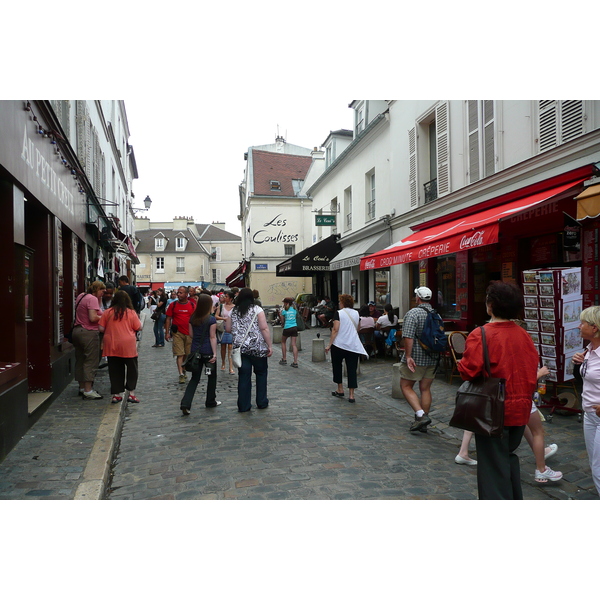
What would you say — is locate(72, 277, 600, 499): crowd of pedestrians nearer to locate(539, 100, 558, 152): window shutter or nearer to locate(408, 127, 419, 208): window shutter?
locate(408, 127, 419, 208): window shutter

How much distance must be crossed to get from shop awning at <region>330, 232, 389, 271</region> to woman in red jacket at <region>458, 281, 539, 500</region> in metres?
11.1

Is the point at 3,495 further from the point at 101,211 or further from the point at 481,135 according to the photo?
the point at 101,211

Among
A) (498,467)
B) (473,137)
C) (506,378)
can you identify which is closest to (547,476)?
(498,467)

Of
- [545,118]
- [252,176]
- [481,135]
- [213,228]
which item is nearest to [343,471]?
[545,118]

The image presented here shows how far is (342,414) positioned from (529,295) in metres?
2.93

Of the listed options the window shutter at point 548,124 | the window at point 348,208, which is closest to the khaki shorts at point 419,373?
the window shutter at point 548,124

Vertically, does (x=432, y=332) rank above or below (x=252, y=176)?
below

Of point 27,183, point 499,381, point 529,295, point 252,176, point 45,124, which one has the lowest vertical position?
point 499,381

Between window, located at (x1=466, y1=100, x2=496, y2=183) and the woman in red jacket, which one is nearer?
the woman in red jacket

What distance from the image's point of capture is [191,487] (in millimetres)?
3908

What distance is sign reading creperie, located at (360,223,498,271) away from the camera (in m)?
6.88

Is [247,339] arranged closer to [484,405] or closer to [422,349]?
[422,349]

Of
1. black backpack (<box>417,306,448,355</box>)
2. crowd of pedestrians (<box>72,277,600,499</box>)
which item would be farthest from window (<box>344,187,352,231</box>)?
black backpack (<box>417,306,448,355</box>)

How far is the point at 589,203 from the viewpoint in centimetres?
567
